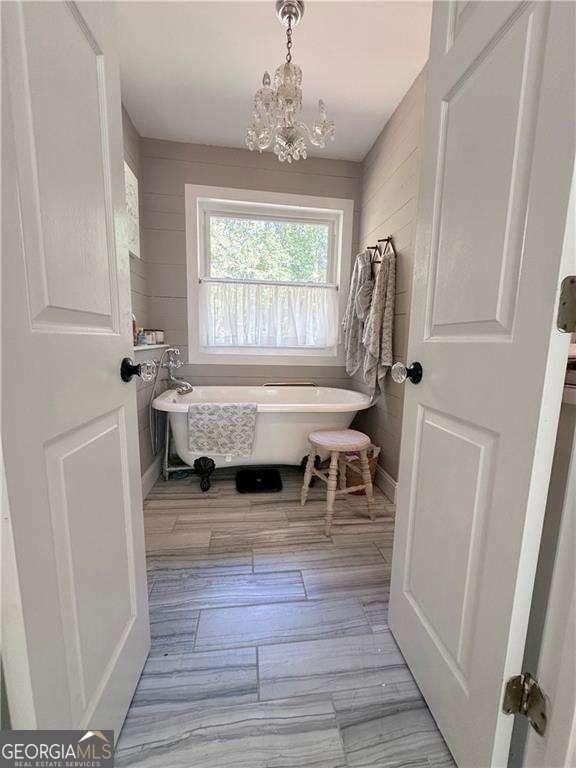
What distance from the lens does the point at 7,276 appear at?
478 mm

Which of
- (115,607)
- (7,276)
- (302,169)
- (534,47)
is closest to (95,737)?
(115,607)

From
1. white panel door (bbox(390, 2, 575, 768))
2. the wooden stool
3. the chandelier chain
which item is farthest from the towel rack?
white panel door (bbox(390, 2, 575, 768))

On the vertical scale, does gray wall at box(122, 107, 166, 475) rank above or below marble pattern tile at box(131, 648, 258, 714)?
above

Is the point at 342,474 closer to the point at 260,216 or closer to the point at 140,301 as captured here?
the point at 140,301

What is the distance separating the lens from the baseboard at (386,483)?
7.12 ft

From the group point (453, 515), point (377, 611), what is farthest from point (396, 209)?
point (377, 611)

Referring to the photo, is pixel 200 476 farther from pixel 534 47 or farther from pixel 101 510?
pixel 534 47

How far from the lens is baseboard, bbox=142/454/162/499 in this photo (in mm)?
2195

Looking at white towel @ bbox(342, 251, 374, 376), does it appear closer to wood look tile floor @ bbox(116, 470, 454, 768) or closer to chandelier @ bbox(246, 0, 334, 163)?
chandelier @ bbox(246, 0, 334, 163)

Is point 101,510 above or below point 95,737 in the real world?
above

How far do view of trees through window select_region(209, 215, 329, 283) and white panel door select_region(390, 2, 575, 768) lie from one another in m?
2.00

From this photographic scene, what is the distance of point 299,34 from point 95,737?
106 inches

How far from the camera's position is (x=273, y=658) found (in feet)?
3.67

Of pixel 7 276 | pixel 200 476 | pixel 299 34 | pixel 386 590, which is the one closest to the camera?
pixel 7 276
